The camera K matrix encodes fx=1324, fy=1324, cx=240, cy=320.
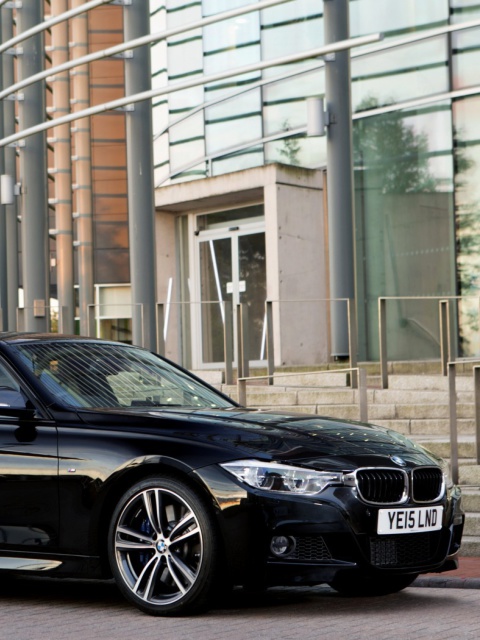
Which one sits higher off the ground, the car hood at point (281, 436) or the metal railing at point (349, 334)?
the metal railing at point (349, 334)

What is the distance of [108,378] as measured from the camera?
7719mm

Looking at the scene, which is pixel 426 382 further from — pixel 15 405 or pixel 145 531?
pixel 145 531

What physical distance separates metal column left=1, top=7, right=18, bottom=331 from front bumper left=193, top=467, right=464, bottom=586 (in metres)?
22.6

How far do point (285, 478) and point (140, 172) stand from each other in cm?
1239

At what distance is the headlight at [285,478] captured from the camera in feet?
21.3

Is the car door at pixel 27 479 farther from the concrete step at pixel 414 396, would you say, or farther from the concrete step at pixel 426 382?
the concrete step at pixel 426 382

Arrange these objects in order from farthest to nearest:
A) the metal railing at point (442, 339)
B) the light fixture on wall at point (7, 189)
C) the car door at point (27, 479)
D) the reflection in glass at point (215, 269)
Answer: the light fixture on wall at point (7, 189) < the reflection in glass at point (215, 269) < the metal railing at point (442, 339) < the car door at point (27, 479)

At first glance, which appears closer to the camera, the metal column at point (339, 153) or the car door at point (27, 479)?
the car door at point (27, 479)

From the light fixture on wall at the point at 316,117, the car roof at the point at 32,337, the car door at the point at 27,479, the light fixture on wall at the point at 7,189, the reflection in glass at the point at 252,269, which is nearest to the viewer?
the car door at the point at 27,479

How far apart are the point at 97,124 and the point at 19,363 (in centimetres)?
4135

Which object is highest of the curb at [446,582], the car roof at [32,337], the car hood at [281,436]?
the car roof at [32,337]

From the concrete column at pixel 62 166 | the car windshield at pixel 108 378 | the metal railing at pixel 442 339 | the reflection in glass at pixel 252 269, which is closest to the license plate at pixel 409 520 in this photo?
the car windshield at pixel 108 378

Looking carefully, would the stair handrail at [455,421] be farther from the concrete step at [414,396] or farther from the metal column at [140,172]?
the metal column at [140,172]

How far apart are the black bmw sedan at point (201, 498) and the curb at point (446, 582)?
0.58 meters
